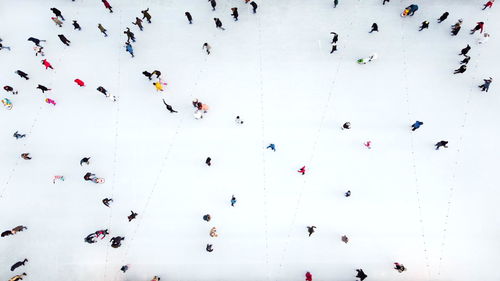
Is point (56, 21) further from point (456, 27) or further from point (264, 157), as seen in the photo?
point (456, 27)

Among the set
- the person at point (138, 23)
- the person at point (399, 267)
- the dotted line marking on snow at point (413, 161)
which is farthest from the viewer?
the person at point (138, 23)

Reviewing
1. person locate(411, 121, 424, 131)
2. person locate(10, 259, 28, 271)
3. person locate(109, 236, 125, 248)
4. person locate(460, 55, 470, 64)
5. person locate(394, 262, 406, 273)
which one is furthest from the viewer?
person locate(460, 55, 470, 64)

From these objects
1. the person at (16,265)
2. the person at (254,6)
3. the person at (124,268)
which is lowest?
the person at (124,268)

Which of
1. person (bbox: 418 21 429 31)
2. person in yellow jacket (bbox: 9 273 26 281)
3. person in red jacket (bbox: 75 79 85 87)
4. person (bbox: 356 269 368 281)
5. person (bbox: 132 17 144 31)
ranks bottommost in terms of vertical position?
person (bbox: 356 269 368 281)

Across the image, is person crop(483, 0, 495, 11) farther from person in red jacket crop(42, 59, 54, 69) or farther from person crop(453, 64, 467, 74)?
person in red jacket crop(42, 59, 54, 69)

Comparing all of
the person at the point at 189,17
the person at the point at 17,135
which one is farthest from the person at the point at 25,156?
the person at the point at 189,17

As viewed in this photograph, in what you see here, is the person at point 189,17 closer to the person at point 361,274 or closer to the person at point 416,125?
the person at point 416,125

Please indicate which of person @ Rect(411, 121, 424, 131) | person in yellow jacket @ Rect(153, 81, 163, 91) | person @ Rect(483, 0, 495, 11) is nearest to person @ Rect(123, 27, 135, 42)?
person in yellow jacket @ Rect(153, 81, 163, 91)

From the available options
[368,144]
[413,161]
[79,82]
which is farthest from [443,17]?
[79,82]

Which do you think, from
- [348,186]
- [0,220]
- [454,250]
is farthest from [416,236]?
[0,220]

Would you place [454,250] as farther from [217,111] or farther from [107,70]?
[107,70]
